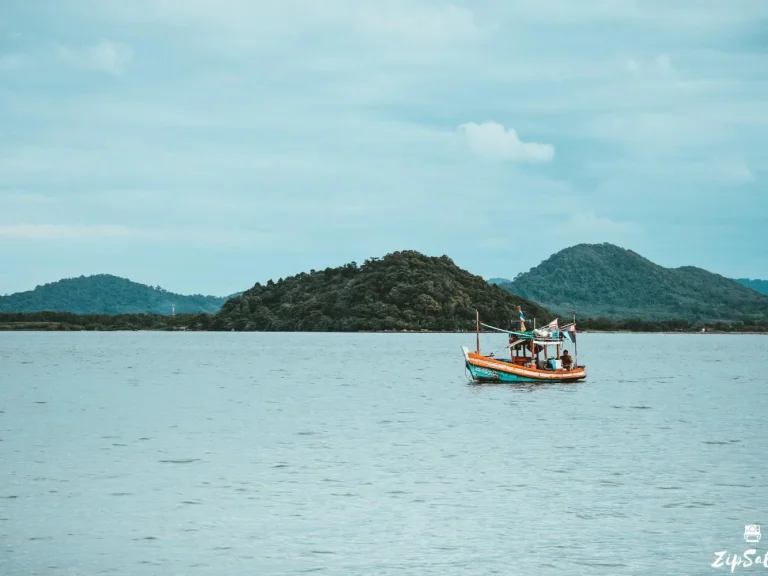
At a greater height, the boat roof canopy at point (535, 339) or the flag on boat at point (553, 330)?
the flag on boat at point (553, 330)

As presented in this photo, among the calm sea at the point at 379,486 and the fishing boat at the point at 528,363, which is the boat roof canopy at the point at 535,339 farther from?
the calm sea at the point at 379,486

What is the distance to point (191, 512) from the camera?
28.7m

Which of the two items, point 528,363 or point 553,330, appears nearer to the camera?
point 553,330

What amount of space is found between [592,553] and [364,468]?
48.0ft

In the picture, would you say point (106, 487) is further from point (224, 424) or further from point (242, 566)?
point (224, 424)

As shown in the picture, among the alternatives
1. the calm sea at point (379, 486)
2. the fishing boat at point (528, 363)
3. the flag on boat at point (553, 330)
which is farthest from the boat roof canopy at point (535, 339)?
the calm sea at point (379, 486)

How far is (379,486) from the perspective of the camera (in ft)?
108

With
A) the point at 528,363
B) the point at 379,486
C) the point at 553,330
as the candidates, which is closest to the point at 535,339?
the point at 553,330

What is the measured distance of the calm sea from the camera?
23562 mm

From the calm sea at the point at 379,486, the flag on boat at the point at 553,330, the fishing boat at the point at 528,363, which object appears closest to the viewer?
the calm sea at the point at 379,486

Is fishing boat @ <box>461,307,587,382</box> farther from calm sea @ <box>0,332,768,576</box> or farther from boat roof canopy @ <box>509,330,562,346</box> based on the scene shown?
calm sea @ <box>0,332,768,576</box>

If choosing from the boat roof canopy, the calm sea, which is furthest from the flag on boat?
the calm sea

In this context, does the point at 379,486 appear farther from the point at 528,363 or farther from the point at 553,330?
the point at 528,363

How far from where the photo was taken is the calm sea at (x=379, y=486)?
23.6m
